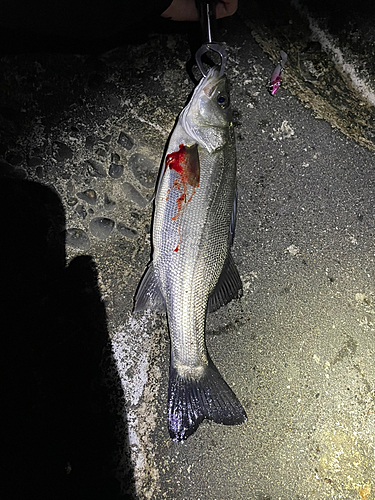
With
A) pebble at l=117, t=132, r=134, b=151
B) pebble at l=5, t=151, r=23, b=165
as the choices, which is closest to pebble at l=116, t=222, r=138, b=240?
pebble at l=117, t=132, r=134, b=151

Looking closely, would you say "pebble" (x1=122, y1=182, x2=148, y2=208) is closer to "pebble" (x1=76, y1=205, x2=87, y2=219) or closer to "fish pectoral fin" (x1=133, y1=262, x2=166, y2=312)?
"pebble" (x1=76, y1=205, x2=87, y2=219)

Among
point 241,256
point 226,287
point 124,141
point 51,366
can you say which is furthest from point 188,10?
point 51,366

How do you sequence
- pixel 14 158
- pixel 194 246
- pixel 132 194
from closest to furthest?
1. pixel 194 246
2. pixel 14 158
3. pixel 132 194

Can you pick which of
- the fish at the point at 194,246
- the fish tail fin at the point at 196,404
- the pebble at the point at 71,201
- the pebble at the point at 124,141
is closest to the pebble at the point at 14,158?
the pebble at the point at 71,201

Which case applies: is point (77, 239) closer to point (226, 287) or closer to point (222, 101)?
point (226, 287)

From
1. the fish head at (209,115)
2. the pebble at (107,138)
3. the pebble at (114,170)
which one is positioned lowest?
the pebble at (114,170)

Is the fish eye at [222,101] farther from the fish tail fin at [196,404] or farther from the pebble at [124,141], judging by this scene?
the fish tail fin at [196,404]
